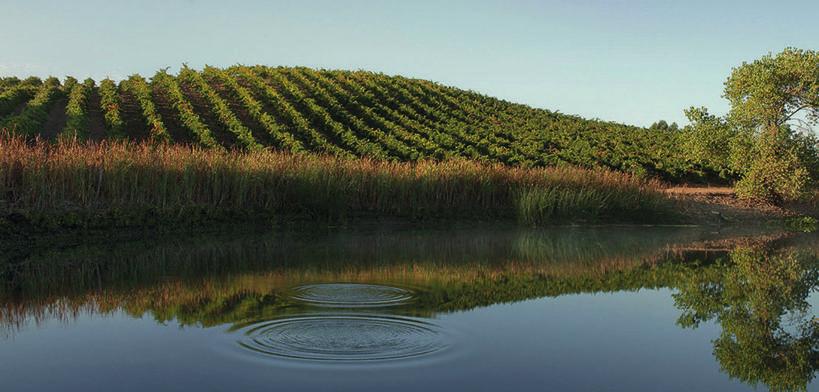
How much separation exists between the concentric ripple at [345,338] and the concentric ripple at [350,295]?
836mm

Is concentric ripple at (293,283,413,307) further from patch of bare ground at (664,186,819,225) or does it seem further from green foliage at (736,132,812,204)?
green foliage at (736,132,812,204)

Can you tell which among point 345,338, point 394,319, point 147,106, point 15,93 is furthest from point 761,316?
point 15,93

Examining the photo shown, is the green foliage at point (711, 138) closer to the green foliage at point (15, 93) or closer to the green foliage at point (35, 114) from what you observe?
the green foliage at point (35, 114)

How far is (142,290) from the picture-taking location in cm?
931

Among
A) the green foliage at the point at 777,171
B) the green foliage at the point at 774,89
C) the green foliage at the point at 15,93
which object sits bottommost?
the green foliage at the point at 777,171

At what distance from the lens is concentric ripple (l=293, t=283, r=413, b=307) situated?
27.8 feet

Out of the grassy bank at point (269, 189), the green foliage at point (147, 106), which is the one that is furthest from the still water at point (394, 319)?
the green foliage at point (147, 106)

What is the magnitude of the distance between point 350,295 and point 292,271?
2.25m

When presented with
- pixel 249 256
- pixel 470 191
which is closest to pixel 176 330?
pixel 249 256

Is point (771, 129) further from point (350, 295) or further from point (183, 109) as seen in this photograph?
point (183, 109)

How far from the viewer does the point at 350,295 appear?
893 centimetres

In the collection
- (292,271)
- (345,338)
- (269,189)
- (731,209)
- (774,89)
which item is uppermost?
(774,89)

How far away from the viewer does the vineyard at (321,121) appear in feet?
112

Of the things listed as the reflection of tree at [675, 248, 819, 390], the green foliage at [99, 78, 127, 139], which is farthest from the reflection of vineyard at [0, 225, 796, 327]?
the green foliage at [99, 78, 127, 139]
